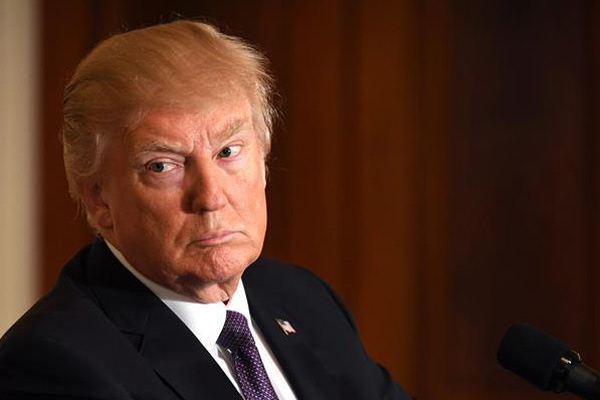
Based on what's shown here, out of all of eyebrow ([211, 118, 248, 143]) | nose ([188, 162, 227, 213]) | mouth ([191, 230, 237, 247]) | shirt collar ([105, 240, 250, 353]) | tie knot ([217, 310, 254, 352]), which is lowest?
tie knot ([217, 310, 254, 352])

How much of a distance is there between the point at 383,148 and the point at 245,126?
1917 mm

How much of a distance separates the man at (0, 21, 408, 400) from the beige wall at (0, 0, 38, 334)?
4.91 ft

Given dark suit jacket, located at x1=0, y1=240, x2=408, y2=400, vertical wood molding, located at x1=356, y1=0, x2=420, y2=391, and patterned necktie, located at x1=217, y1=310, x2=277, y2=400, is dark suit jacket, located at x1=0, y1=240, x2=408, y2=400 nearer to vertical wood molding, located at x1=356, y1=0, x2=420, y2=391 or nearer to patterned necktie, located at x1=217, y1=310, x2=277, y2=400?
patterned necktie, located at x1=217, y1=310, x2=277, y2=400

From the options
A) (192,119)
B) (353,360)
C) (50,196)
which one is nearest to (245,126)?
(192,119)

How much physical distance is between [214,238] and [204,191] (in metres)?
0.08

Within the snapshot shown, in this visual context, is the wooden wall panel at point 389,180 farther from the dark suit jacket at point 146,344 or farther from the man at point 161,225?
the man at point 161,225

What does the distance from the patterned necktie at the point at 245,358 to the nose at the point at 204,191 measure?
0.74 ft

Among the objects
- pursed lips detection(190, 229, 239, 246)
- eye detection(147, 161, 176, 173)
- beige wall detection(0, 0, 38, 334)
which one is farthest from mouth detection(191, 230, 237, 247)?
beige wall detection(0, 0, 38, 334)

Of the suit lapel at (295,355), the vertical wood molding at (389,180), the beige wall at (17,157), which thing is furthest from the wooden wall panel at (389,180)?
the suit lapel at (295,355)

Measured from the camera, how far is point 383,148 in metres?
3.62

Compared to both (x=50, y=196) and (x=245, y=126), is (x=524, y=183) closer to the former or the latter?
(x=50, y=196)

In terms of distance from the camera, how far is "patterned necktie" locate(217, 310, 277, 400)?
5.71ft

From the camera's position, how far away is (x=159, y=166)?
1.66 m

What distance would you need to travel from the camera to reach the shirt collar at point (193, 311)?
5.74ft
